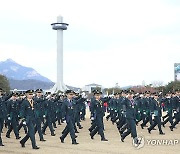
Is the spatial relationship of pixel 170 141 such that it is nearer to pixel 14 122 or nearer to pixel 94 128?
pixel 94 128

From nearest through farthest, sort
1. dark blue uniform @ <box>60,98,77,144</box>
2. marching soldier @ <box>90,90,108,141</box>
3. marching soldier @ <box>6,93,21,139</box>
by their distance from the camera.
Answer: dark blue uniform @ <box>60,98,77,144</box> < marching soldier @ <box>90,90,108,141</box> < marching soldier @ <box>6,93,21,139</box>

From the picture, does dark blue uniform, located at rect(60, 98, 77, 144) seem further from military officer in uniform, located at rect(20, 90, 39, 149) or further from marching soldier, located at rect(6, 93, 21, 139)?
marching soldier, located at rect(6, 93, 21, 139)

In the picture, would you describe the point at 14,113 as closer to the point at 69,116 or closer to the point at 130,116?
the point at 69,116

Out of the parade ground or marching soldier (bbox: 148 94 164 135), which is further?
marching soldier (bbox: 148 94 164 135)

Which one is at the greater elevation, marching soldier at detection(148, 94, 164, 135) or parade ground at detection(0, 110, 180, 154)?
marching soldier at detection(148, 94, 164, 135)

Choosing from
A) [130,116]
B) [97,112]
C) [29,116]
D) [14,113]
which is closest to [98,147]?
[130,116]

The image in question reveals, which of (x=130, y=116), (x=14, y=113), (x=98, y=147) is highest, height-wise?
(x=14, y=113)

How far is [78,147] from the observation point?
1287 centimetres

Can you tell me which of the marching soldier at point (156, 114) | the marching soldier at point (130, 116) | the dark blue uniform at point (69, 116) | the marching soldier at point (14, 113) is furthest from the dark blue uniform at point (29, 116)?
the marching soldier at point (156, 114)

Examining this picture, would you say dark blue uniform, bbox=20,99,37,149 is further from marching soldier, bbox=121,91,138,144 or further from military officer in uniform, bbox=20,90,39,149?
marching soldier, bbox=121,91,138,144

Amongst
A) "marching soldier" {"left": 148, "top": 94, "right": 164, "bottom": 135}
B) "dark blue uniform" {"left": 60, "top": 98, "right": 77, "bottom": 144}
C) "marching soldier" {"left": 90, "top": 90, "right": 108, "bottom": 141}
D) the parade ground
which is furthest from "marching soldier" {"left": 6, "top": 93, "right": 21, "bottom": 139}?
"marching soldier" {"left": 148, "top": 94, "right": 164, "bottom": 135}

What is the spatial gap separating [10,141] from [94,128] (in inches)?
121

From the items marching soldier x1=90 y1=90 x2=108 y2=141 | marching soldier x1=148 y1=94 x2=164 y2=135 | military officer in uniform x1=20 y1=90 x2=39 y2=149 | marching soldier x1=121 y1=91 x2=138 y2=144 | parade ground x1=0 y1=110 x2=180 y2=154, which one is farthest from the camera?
marching soldier x1=148 y1=94 x2=164 y2=135

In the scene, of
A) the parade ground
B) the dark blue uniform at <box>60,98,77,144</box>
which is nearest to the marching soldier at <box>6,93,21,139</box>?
the parade ground
